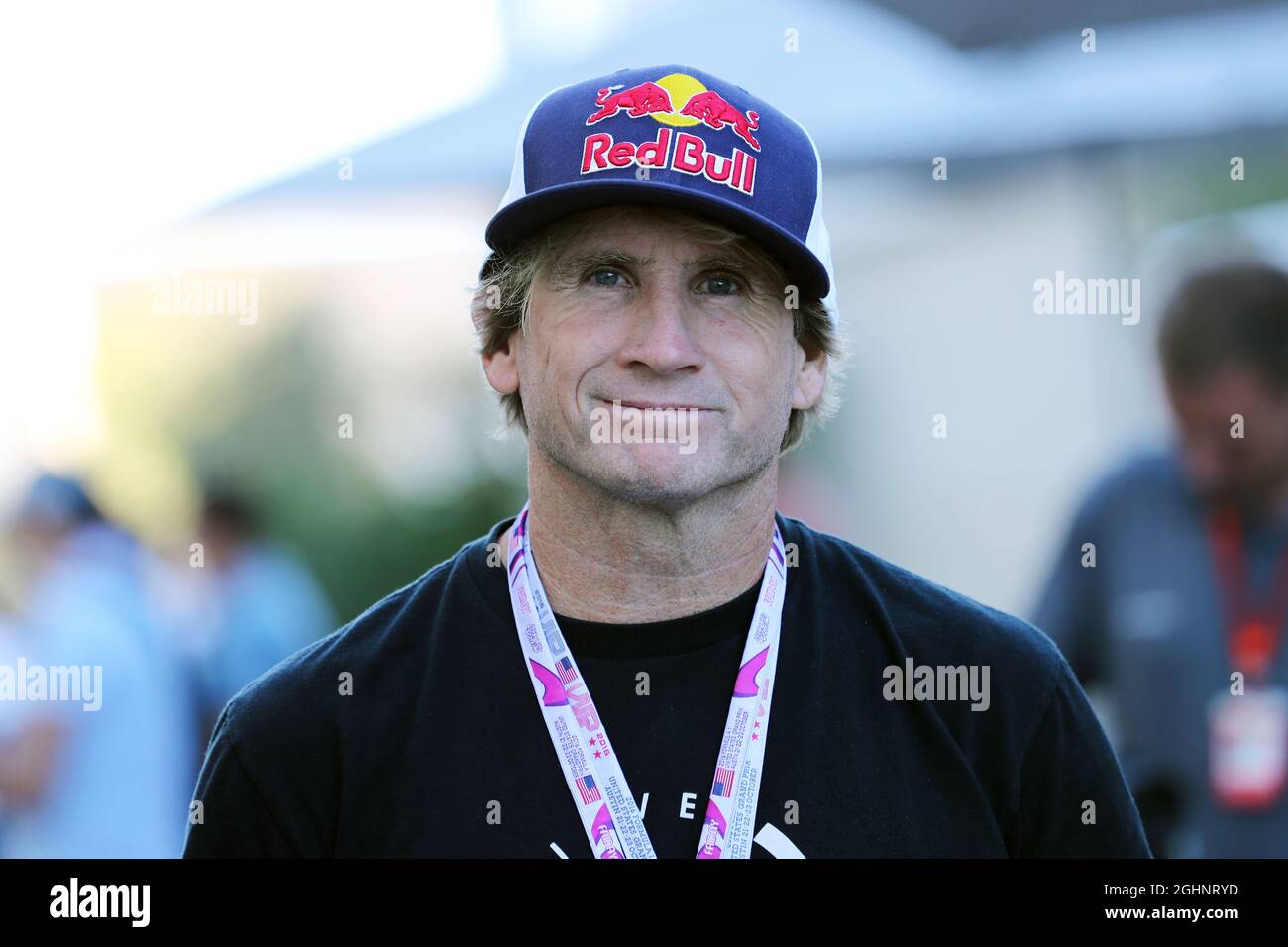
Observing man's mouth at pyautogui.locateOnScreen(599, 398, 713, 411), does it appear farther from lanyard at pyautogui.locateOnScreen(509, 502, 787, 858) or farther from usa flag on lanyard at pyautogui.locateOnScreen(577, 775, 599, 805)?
usa flag on lanyard at pyautogui.locateOnScreen(577, 775, 599, 805)

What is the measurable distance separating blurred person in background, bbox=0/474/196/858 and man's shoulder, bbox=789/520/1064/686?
2.50m

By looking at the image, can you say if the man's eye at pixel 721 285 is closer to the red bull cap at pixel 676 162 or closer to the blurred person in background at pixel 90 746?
the red bull cap at pixel 676 162

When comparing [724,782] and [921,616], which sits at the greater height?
[921,616]

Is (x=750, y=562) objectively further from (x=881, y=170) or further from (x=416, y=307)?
(x=416, y=307)

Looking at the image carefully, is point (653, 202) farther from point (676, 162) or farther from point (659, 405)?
point (659, 405)

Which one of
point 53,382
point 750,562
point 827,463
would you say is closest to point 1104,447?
point 827,463

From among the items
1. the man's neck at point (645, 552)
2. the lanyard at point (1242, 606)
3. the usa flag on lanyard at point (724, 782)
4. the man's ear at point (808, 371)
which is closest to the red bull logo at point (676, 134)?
the man's ear at point (808, 371)

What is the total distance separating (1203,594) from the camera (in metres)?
3.63

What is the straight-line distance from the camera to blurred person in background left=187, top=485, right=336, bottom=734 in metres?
4.99

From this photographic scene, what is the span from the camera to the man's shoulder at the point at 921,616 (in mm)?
2068

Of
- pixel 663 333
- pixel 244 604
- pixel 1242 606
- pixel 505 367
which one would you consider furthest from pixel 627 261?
pixel 244 604

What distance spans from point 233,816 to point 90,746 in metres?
2.13

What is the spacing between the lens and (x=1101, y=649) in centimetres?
358

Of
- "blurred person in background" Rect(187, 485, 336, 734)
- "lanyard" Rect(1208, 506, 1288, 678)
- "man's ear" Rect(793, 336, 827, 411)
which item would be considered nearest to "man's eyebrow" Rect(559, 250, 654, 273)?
"man's ear" Rect(793, 336, 827, 411)
